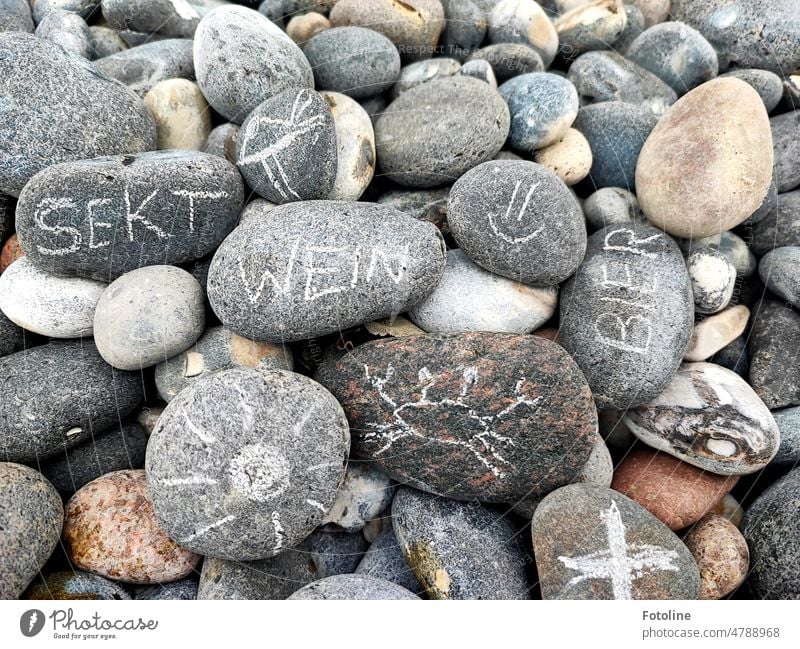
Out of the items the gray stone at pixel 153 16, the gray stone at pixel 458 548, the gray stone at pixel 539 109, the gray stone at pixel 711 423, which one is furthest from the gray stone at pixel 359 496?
the gray stone at pixel 153 16

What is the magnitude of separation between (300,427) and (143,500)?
1.98 ft

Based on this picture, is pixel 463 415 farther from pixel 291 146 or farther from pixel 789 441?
pixel 789 441

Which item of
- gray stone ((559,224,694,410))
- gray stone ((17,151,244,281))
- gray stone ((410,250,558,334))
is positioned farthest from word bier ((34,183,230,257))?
gray stone ((559,224,694,410))

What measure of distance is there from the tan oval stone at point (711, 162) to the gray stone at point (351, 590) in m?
1.63

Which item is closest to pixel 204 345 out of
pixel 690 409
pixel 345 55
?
pixel 345 55

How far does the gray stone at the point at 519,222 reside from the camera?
183 cm

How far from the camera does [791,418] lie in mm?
1954

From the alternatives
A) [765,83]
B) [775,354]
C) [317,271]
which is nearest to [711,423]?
[775,354]

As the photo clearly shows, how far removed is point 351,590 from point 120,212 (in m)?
1.40

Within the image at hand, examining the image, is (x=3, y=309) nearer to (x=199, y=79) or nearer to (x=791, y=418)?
(x=199, y=79)

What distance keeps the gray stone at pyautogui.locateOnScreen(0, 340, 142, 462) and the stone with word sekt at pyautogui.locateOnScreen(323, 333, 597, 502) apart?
31.2 inches

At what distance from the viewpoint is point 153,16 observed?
2461 millimetres

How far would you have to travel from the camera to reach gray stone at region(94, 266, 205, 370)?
1.72 m

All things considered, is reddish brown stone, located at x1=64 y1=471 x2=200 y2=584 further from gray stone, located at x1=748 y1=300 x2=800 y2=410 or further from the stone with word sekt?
gray stone, located at x1=748 y1=300 x2=800 y2=410
